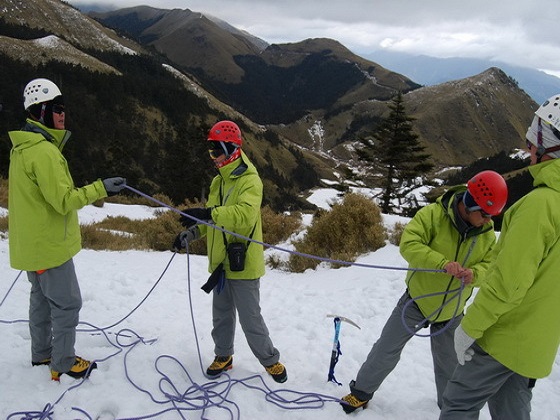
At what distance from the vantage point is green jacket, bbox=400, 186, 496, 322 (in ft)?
9.18

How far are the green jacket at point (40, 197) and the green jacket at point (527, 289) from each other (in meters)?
2.87

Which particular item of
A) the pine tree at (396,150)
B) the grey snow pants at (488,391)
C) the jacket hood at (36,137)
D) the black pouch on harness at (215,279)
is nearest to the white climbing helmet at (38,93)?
the jacket hood at (36,137)

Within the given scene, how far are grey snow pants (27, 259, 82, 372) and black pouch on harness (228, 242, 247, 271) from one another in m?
1.34

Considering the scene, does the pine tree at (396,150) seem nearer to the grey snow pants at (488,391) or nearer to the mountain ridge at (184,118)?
the mountain ridge at (184,118)

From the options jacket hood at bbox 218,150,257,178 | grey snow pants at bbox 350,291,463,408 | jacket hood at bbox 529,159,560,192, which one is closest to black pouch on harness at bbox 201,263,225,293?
jacket hood at bbox 218,150,257,178

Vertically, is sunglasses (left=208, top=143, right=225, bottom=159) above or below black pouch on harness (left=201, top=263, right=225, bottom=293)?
above

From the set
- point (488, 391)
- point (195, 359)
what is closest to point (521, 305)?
point (488, 391)

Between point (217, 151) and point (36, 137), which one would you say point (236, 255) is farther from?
point (36, 137)

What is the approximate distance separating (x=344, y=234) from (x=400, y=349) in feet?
19.2

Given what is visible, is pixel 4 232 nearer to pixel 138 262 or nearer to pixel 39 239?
pixel 138 262

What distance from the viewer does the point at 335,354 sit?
3.82 metres

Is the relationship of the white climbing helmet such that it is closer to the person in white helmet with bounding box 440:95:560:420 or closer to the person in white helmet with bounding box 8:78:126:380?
the person in white helmet with bounding box 8:78:126:380

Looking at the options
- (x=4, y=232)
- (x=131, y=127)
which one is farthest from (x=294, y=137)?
(x=4, y=232)

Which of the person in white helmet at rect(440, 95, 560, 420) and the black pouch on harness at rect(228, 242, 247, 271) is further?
the black pouch on harness at rect(228, 242, 247, 271)
